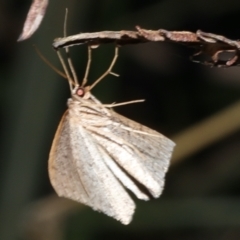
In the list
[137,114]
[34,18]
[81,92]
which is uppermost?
[34,18]

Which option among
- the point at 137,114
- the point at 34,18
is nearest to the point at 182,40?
the point at 34,18

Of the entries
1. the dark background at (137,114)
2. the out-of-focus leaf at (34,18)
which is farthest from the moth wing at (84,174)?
the out-of-focus leaf at (34,18)

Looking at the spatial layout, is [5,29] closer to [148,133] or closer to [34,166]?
[34,166]

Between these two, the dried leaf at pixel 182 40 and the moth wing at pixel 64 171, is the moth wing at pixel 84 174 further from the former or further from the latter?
the dried leaf at pixel 182 40

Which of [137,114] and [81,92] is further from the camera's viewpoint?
[137,114]

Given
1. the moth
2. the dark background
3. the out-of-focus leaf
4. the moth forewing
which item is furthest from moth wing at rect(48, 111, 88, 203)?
the out-of-focus leaf

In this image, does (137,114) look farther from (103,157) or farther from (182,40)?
(182,40)

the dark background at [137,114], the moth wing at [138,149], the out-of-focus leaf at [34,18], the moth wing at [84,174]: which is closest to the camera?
the out-of-focus leaf at [34,18]

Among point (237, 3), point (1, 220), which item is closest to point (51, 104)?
point (1, 220)
